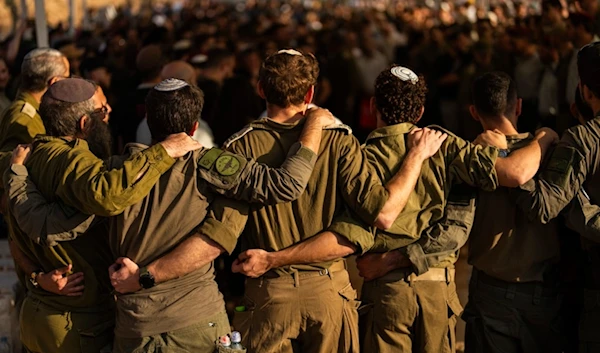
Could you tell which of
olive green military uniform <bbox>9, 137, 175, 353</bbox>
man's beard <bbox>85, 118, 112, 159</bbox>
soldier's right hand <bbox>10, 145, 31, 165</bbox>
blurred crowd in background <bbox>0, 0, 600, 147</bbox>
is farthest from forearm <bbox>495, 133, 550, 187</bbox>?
blurred crowd in background <bbox>0, 0, 600, 147</bbox>

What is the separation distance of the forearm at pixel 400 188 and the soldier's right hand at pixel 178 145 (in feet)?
2.79

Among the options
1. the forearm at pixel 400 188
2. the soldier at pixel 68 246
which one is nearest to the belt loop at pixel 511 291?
the forearm at pixel 400 188

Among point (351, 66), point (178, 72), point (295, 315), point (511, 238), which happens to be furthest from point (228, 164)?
point (351, 66)

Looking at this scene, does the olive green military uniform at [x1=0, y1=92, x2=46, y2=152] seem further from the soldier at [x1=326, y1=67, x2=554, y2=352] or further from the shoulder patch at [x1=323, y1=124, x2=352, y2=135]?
the soldier at [x1=326, y1=67, x2=554, y2=352]

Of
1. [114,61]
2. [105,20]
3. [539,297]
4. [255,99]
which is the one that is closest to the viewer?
[539,297]

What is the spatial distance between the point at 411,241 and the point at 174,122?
1.23 m

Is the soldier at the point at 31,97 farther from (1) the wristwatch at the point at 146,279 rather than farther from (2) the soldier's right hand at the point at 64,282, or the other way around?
(1) the wristwatch at the point at 146,279

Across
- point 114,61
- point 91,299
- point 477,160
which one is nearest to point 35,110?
point 91,299

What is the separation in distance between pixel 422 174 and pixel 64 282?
5.47 ft

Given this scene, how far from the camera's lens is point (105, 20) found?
95.1 ft

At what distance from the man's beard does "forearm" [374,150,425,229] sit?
133 centimetres

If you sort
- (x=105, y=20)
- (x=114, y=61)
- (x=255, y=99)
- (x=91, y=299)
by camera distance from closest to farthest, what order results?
1. (x=91, y=299)
2. (x=255, y=99)
3. (x=114, y=61)
4. (x=105, y=20)

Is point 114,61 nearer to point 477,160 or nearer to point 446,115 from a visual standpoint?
point 446,115

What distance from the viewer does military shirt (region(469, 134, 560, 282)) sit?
4.75 m
